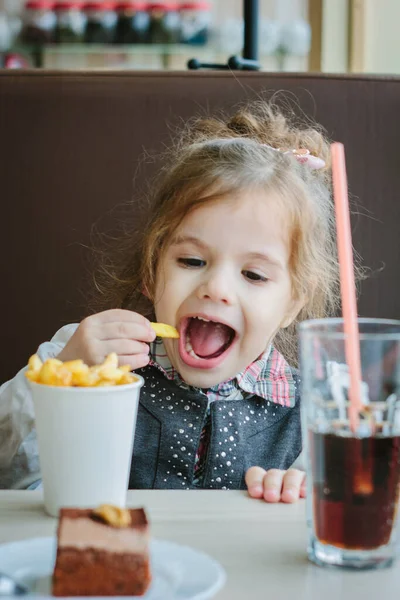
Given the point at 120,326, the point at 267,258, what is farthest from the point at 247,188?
the point at 120,326

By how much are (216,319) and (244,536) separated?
50 centimetres

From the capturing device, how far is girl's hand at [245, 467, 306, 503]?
2.66ft

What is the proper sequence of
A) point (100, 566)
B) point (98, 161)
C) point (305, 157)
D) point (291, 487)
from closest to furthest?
point (100, 566) → point (291, 487) → point (305, 157) → point (98, 161)

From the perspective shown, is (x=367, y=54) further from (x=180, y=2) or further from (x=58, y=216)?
(x=58, y=216)

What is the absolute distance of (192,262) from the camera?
1.23 m

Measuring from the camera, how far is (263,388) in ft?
4.39

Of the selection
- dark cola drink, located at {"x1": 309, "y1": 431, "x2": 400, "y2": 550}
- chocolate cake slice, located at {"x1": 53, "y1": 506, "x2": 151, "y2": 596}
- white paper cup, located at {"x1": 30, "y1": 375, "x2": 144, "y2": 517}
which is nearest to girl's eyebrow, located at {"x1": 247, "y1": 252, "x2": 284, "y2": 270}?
white paper cup, located at {"x1": 30, "y1": 375, "x2": 144, "y2": 517}

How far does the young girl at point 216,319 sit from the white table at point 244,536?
0.95 feet

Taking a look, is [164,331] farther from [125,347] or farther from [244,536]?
[244,536]

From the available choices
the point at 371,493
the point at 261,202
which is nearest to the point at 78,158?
the point at 261,202

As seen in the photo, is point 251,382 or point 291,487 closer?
point 291,487

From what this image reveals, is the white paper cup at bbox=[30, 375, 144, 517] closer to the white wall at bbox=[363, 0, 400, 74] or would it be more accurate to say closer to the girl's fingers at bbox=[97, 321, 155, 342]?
the girl's fingers at bbox=[97, 321, 155, 342]

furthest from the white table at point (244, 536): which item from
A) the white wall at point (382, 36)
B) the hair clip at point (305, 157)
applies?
the white wall at point (382, 36)

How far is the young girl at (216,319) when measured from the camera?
115 cm
